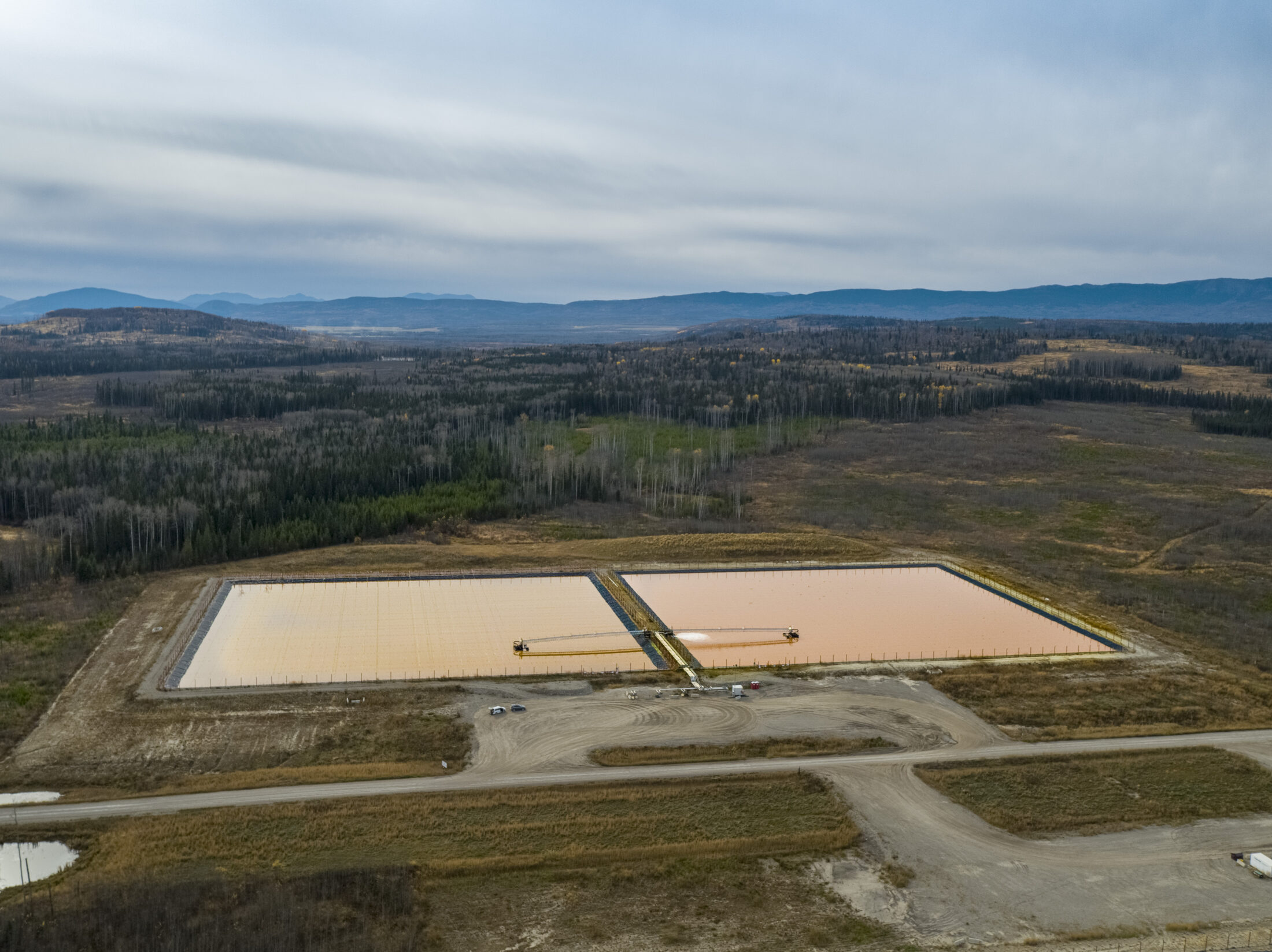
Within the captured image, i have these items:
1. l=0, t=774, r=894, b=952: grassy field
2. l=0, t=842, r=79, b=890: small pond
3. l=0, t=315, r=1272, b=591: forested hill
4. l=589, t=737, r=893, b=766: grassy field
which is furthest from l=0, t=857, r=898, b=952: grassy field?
l=0, t=315, r=1272, b=591: forested hill

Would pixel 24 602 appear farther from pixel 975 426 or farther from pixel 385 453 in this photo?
pixel 975 426

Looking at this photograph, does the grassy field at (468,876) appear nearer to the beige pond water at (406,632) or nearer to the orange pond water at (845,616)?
the beige pond water at (406,632)

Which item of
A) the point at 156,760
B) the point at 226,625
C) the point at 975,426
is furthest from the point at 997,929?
the point at 975,426

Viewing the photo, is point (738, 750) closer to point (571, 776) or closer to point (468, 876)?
point (571, 776)

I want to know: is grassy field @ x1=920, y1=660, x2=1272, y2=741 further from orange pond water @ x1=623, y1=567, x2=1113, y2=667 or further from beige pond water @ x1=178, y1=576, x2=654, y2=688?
beige pond water @ x1=178, y1=576, x2=654, y2=688

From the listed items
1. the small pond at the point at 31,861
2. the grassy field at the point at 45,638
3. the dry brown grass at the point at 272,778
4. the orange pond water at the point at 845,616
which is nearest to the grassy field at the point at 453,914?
the small pond at the point at 31,861

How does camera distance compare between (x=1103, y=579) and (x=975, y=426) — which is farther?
(x=975, y=426)
